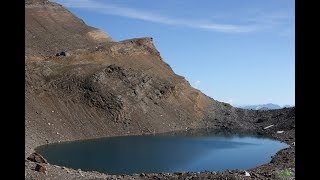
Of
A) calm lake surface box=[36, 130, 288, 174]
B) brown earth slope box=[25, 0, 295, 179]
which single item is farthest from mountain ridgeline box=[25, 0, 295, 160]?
calm lake surface box=[36, 130, 288, 174]

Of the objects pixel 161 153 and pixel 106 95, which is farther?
pixel 106 95

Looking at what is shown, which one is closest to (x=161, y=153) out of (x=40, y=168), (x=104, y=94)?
(x=104, y=94)

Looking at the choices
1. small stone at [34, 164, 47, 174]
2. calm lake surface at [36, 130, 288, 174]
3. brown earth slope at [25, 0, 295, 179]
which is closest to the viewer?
small stone at [34, 164, 47, 174]

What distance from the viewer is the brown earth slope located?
157ft

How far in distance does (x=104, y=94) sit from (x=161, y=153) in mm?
18028

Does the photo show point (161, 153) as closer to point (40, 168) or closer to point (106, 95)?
point (106, 95)

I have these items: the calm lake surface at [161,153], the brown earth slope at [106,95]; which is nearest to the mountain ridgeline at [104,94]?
the brown earth slope at [106,95]

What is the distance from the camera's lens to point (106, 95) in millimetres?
53875

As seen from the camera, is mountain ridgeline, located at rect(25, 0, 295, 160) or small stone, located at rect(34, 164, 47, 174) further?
mountain ridgeline, located at rect(25, 0, 295, 160)

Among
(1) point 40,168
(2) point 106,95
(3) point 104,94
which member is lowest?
(1) point 40,168

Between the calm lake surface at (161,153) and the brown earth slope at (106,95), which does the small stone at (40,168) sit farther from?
the brown earth slope at (106,95)

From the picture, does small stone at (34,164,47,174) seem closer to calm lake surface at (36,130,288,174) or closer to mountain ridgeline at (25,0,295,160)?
calm lake surface at (36,130,288,174)

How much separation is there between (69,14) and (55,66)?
31.7 meters
